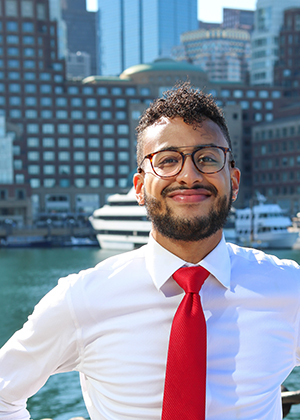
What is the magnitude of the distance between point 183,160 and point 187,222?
1.04ft

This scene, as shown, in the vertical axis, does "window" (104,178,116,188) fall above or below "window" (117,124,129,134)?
below

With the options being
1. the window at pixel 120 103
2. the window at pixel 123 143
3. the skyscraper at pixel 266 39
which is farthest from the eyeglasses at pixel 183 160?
the skyscraper at pixel 266 39

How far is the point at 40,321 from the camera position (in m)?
2.51

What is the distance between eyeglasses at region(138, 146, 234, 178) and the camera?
261cm

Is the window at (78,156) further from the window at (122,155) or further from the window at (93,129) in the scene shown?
the window at (122,155)

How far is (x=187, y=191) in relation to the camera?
259 cm

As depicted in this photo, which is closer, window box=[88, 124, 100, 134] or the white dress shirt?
the white dress shirt

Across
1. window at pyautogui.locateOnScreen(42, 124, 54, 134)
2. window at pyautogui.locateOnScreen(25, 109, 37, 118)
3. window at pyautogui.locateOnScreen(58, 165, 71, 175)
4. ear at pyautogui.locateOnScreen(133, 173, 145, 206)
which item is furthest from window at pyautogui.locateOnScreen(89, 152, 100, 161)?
ear at pyautogui.locateOnScreen(133, 173, 145, 206)

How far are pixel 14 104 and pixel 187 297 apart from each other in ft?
323

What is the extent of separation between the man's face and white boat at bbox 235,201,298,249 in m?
56.9

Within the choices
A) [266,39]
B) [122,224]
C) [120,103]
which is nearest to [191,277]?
[122,224]

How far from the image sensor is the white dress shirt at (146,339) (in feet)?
8.14

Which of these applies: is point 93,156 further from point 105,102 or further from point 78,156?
point 105,102

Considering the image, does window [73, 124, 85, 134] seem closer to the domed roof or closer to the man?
the domed roof
